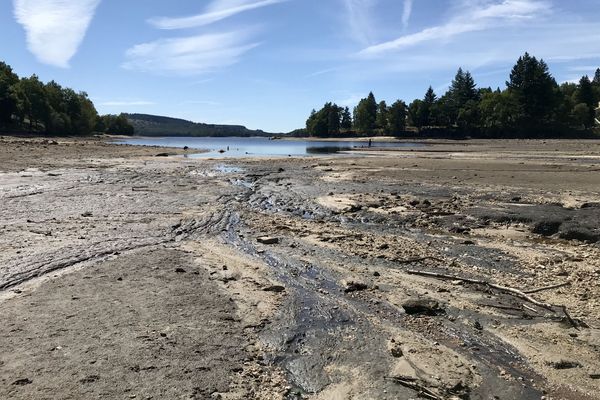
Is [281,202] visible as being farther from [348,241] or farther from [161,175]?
[161,175]

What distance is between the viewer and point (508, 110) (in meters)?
110

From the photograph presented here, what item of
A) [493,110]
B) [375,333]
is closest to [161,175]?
[375,333]

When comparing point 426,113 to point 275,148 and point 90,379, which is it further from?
point 90,379

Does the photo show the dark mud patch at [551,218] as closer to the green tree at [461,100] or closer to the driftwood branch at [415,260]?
the driftwood branch at [415,260]

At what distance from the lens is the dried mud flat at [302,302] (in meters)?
4.54

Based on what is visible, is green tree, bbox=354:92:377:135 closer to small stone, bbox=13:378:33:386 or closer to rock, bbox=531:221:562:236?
rock, bbox=531:221:562:236

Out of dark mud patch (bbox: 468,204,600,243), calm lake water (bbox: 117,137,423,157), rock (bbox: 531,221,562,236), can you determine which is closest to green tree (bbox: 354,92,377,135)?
calm lake water (bbox: 117,137,423,157)

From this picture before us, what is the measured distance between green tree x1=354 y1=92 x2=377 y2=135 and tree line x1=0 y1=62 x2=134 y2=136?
86992mm

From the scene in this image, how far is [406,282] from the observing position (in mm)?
7789

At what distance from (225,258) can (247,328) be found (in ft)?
11.8

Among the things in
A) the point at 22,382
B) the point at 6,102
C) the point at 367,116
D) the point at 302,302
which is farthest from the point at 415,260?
the point at 367,116

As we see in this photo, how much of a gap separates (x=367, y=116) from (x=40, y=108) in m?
103

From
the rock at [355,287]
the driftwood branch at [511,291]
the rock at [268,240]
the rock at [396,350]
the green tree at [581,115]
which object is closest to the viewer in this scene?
the rock at [396,350]

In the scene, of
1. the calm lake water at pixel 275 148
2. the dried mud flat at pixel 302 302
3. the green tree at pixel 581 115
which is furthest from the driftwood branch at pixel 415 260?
the green tree at pixel 581 115
